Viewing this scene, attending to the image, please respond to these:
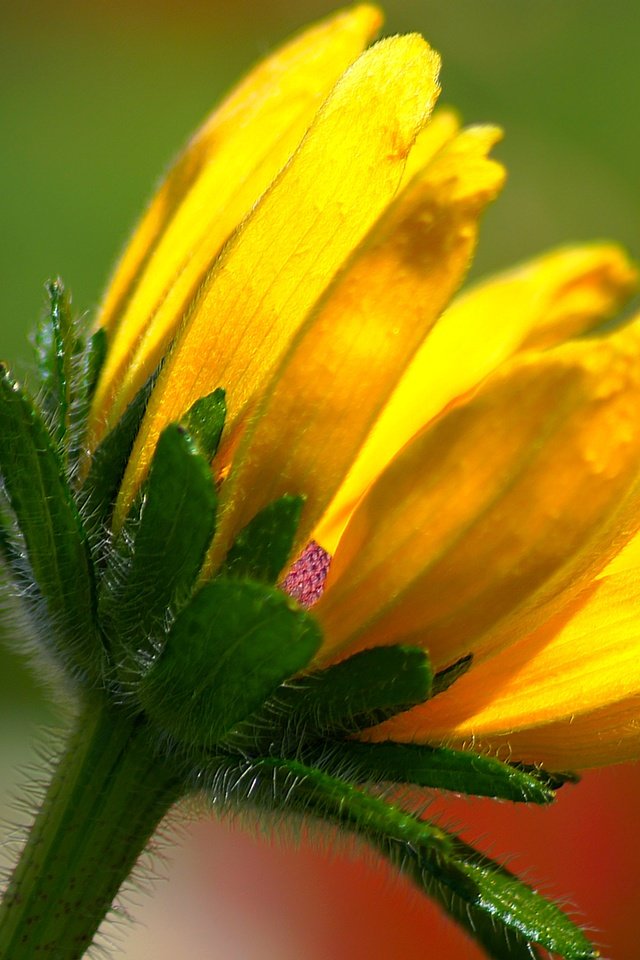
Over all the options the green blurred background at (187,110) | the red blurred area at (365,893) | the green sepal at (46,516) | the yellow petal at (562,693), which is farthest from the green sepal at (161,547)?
the green blurred background at (187,110)

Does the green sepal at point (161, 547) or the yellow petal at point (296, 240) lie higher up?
the yellow petal at point (296, 240)

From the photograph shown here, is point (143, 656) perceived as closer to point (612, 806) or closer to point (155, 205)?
point (155, 205)

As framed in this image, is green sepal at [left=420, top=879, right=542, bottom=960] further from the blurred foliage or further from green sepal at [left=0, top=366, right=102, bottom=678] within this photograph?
the blurred foliage

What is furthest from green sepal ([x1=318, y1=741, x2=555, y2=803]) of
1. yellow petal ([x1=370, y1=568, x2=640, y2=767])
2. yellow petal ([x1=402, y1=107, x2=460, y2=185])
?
yellow petal ([x1=402, y1=107, x2=460, y2=185])

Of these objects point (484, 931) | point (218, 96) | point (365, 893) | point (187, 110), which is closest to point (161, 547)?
point (484, 931)

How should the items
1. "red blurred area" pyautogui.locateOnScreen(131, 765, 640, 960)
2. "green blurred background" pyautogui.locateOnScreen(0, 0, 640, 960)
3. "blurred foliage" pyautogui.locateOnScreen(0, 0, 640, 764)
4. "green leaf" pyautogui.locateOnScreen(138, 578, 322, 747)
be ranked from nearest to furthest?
"green leaf" pyautogui.locateOnScreen(138, 578, 322, 747)
"red blurred area" pyautogui.locateOnScreen(131, 765, 640, 960)
"green blurred background" pyautogui.locateOnScreen(0, 0, 640, 960)
"blurred foliage" pyautogui.locateOnScreen(0, 0, 640, 764)

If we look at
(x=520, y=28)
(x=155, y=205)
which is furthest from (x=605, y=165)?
(x=155, y=205)

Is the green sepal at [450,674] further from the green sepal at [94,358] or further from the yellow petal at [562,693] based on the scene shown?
the green sepal at [94,358]
